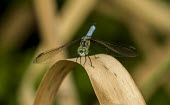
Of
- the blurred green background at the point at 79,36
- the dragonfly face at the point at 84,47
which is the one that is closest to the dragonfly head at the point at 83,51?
the dragonfly face at the point at 84,47

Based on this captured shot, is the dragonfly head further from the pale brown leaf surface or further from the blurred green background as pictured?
the blurred green background

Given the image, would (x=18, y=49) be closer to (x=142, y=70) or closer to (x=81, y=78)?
(x=81, y=78)

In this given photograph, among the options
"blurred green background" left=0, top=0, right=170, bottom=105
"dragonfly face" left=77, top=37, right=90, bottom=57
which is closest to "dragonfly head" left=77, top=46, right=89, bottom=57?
"dragonfly face" left=77, top=37, right=90, bottom=57

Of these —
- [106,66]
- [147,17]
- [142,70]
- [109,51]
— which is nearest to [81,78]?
[142,70]

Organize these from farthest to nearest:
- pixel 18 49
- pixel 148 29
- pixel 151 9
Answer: pixel 18 49
pixel 148 29
pixel 151 9

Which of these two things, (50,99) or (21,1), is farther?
(21,1)

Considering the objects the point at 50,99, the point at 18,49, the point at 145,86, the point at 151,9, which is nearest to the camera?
the point at 50,99

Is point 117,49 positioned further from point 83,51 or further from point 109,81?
point 109,81

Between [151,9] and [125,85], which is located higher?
[151,9]

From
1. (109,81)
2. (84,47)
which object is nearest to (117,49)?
(84,47)
